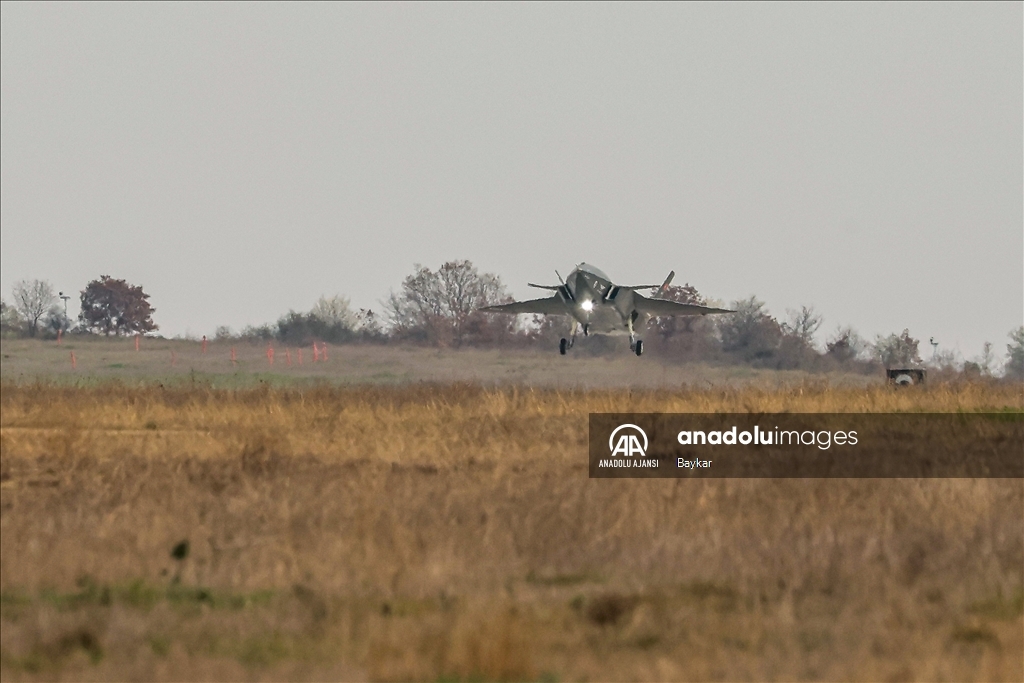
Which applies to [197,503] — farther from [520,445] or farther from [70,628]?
[520,445]

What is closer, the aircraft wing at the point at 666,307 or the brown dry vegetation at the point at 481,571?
the brown dry vegetation at the point at 481,571

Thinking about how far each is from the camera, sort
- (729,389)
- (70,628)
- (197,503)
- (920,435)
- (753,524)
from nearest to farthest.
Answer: (70,628) → (753,524) → (197,503) → (920,435) → (729,389)

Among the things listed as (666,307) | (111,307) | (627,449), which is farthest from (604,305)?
(111,307)

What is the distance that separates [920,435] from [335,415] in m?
10.5

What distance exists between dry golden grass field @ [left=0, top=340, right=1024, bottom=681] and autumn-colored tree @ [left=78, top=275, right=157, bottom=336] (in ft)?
Answer: 202

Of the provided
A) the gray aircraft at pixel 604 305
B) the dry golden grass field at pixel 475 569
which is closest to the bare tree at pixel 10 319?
the gray aircraft at pixel 604 305

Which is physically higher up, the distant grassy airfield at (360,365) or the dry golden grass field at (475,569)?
the distant grassy airfield at (360,365)

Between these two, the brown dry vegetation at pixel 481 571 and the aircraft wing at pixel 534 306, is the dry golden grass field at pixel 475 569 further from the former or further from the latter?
the aircraft wing at pixel 534 306

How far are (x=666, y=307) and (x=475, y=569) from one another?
113ft

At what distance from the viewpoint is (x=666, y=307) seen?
4234 cm

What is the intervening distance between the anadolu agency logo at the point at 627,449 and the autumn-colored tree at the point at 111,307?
2444 inches

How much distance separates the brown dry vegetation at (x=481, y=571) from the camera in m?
6.50

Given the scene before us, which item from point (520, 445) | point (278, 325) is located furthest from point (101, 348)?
point (520, 445)

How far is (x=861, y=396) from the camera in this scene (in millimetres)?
28641
